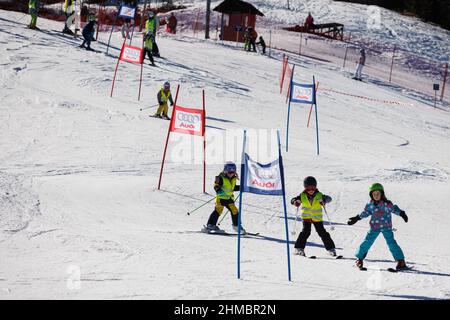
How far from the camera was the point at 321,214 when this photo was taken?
9.69 meters

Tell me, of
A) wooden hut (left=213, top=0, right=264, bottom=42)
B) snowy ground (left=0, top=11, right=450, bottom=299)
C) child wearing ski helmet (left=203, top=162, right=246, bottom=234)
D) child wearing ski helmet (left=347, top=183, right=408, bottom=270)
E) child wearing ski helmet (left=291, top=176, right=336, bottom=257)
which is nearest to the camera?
snowy ground (left=0, top=11, right=450, bottom=299)

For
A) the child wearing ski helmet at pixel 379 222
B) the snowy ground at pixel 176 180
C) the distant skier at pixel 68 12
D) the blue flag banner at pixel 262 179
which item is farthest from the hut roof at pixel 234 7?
the blue flag banner at pixel 262 179

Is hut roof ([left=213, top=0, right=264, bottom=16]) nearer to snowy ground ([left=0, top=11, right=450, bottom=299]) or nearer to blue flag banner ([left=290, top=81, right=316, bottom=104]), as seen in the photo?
snowy ground ([left=0, top=11, right=450, bottom=299])

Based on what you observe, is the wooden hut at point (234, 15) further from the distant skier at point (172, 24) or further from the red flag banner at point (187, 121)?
the red flag banner at point (187, 121)

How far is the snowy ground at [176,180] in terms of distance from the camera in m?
7.89

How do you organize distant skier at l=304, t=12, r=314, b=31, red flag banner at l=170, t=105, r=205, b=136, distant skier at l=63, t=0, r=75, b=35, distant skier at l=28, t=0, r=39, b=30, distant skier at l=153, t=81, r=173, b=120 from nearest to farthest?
red flag banner at l=170, t=105, r=205, b=136 → distant skier at l=153, t=81, r=173, b=120 → distant skier at l=28, t=0, r=39, b=30 → distant skier at l=63, t=0, r=75, b=35 → distant skier at l=304, t=12, r=314, b=31

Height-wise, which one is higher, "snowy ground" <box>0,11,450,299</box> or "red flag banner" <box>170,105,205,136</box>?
"red flag banner" <box>170,105,205,136</box>

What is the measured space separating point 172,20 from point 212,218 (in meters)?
31.0

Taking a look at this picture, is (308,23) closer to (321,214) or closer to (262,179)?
(321,214)

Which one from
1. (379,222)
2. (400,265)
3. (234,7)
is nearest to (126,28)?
(234,7)

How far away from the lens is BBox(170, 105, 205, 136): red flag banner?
13.3 m

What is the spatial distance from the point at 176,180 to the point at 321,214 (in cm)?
508

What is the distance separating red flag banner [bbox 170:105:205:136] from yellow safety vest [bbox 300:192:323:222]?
164 inches

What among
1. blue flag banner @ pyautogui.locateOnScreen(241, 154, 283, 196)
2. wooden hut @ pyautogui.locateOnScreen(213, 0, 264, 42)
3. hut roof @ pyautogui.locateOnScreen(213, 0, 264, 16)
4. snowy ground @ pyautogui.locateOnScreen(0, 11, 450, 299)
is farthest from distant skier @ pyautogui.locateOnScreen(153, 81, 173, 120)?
hut roof @ pyautogui.locateOnScreen(213, 0, 264, 16)
